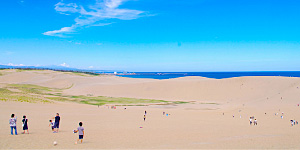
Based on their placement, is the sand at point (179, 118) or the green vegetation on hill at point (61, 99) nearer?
the sand at point (179, 118)

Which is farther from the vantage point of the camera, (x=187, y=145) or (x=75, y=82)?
(x=75, y=82)

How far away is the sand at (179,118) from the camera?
13.7 metres

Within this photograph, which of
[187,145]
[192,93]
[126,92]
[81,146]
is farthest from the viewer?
[126,92]

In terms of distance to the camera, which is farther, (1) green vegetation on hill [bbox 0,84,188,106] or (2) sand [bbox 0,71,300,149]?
(1) green vegetation on hill [bbox 0,84,188,106]

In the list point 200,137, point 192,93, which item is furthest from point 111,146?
point 192,93

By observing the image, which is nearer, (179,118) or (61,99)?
(179,118)

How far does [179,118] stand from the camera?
2884 centimetres

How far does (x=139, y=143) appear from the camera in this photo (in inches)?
535

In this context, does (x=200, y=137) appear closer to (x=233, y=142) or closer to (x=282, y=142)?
(x=233, y=142)

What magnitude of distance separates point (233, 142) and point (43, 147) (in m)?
10.6

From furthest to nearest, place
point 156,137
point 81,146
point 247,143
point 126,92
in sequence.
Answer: point 126,92 < point 156,137 < point 247,143 < point 81,146

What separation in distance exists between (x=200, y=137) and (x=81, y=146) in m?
7.78

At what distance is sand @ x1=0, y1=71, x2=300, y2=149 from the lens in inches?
539

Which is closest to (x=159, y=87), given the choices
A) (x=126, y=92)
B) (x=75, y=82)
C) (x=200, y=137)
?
(x=126, y=92)
